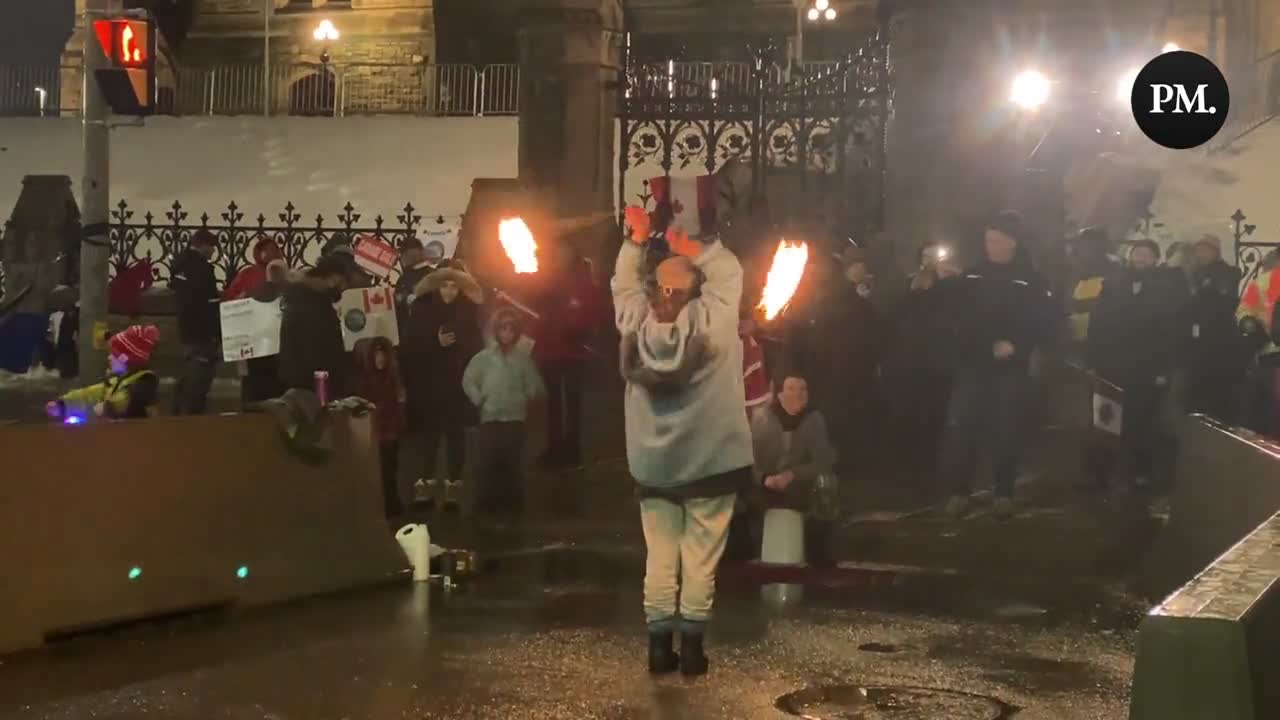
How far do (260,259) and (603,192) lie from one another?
5418mm

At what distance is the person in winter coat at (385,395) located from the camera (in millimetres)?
12297

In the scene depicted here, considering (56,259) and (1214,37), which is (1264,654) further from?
(1214,37)

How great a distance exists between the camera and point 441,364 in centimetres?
1285

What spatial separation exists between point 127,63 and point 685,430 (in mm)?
7505

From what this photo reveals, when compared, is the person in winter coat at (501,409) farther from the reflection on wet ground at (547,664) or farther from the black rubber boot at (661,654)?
the black rubber boot at (661,654)

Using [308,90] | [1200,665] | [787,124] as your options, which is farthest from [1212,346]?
[308,90]

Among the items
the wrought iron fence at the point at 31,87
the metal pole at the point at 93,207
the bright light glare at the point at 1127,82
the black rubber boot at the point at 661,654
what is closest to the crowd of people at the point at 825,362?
the metal pole at the point at 93,207

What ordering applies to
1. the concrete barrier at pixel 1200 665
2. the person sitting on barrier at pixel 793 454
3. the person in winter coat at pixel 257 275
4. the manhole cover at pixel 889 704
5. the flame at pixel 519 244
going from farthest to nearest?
the person in winter coat at pixel 257 275 < the person sitting on barrier at pixel 793 454 < the flame at pixel 519 244 < the manhole cover at pixel 889 704 < the concrete barrier at pixel 1200 665

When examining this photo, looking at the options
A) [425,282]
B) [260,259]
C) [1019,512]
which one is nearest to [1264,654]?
[1019,512]

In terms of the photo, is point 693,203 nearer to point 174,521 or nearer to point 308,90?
point 174,521

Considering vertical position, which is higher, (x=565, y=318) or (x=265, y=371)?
(x=565, y=318)

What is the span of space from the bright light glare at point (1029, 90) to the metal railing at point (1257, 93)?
453 inches

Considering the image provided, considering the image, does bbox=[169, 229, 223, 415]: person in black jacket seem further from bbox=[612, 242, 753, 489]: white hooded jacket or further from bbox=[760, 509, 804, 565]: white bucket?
bbox=[612, 242, 753, 489]: white hooded jacket

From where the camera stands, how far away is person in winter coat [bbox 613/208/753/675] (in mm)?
7426
